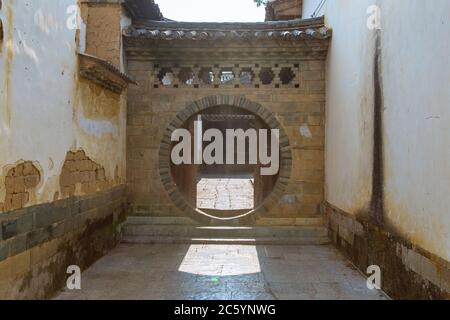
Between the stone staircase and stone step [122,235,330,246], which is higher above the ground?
the stone staircase

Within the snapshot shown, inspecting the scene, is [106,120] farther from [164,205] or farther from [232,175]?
[232,175]

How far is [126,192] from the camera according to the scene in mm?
7195

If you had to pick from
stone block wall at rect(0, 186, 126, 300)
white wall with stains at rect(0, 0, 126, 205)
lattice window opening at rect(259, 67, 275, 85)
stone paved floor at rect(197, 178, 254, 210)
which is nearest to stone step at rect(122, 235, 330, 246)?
stone block wall at rect(0, 186, 126, 300)

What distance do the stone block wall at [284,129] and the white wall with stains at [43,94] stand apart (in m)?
1.66

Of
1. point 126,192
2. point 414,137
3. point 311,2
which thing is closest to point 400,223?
point 414,137

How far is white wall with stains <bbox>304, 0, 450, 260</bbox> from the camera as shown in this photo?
10.6ft

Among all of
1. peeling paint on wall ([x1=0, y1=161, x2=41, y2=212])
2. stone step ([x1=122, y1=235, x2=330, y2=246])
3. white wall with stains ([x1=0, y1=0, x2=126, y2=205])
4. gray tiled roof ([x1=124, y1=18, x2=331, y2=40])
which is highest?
gray tiled roof ([x1=124, y1=18, x2=331, y2=40])

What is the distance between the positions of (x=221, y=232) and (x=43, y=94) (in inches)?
156

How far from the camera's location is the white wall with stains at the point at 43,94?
3.40 meters

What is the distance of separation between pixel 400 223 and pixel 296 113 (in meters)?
3.58

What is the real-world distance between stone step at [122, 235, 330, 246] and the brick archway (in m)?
0.46

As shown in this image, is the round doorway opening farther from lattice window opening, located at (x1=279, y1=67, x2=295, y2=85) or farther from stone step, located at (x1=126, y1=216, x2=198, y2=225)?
lattice window opening, located at (x1=279, y1=67, x2=295, y2=85)
